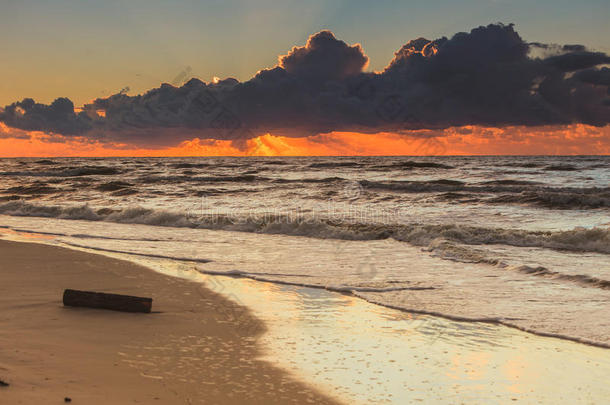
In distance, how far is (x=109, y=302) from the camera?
21.5 feet

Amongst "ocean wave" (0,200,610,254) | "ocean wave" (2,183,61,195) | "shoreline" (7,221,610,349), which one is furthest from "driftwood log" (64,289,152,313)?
"ocean wave" (2,183,61,195)

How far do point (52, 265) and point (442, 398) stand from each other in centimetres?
846

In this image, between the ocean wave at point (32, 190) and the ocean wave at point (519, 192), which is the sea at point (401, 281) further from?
the ocean wave at point (32, 190)

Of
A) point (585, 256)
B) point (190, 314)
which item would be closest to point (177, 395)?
point (190, 314)

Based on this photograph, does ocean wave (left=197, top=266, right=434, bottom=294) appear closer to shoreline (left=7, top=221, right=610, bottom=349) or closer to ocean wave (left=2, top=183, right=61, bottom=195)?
shoreline (left=7, top=221, right=610, bottom=349)

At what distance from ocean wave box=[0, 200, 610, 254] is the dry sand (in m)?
8.11

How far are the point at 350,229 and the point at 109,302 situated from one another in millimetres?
10466

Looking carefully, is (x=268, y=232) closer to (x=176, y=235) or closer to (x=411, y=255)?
(x=176, y=235)

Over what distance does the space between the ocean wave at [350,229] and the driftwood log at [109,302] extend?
8.86m

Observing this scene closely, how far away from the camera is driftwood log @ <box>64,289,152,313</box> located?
21.5 feet

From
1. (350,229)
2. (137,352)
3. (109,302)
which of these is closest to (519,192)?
(350,229)

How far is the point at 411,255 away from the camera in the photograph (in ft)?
40.2

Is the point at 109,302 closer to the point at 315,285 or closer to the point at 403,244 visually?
the point at 315,285

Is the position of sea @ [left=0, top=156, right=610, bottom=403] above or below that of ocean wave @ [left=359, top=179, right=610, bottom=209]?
below
